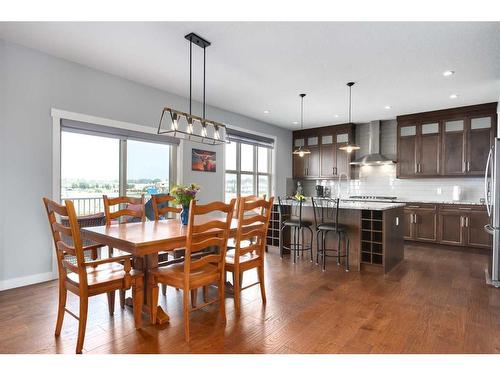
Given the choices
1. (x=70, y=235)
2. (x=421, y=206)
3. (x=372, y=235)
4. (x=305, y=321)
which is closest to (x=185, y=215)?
(x=70, y=235)

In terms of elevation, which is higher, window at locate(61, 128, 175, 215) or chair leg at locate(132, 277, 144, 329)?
window at locate(61, 128, 175, 215)

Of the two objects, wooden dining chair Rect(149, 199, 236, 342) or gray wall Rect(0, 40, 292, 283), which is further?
gray wall Rect(0, 40, 292, 283)

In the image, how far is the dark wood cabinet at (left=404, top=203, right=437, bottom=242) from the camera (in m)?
Result: 5.42

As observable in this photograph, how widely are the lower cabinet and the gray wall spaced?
18.2 ft

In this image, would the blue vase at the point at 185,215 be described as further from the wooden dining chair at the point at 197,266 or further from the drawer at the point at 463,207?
the drawer at the point at 463,207

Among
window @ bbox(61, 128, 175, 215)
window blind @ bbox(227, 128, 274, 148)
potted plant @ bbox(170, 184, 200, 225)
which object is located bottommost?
potted plant @ bbox(170, 184, 200, 225)

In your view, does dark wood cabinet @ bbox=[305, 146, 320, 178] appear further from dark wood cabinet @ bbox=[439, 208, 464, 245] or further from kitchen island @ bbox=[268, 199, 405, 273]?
kitchen island @ bbox=[268, 199, 405, 273]

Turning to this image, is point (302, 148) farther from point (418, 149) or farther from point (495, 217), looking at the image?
point (495, 217)

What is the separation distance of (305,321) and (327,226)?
176cm

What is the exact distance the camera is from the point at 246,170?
645 cm

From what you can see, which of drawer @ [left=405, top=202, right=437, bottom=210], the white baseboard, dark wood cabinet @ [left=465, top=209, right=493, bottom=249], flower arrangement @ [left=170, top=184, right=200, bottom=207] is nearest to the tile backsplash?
drawer @ [left=405, top=202, right=437, bottom=210]

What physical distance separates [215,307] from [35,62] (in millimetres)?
3282

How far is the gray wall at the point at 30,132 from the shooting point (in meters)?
3.08
